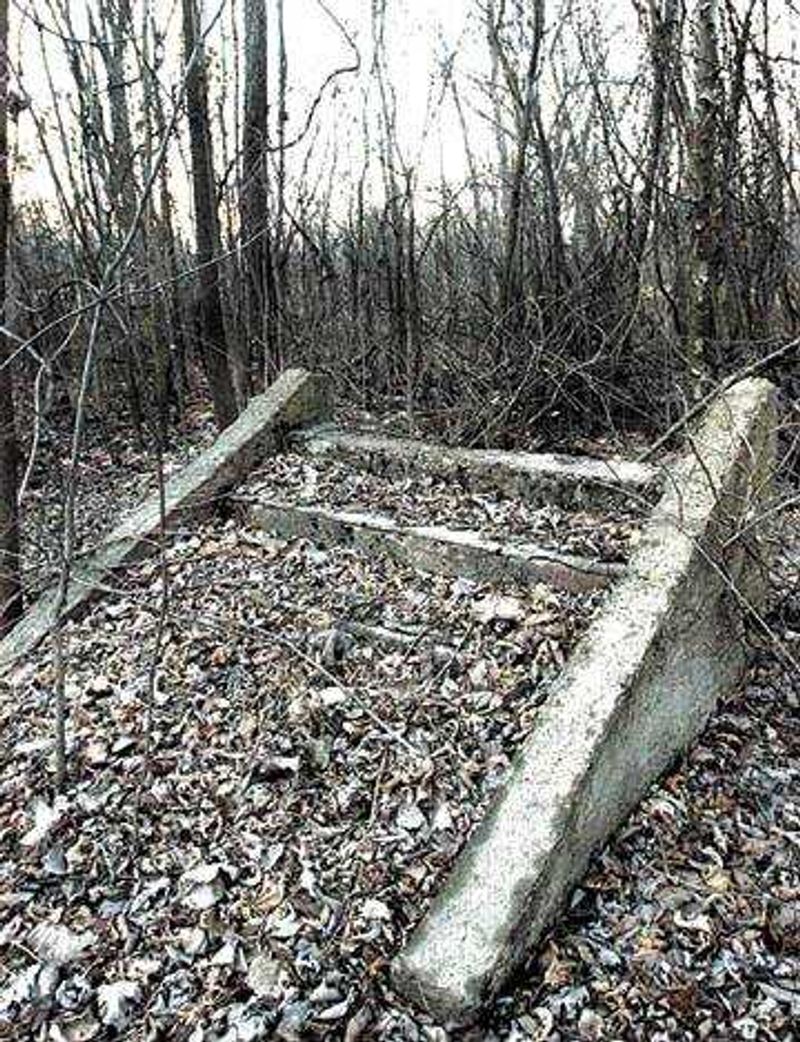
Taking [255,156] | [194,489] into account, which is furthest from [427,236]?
[194,489]

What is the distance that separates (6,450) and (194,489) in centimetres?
85

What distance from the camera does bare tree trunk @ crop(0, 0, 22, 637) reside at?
400 cm

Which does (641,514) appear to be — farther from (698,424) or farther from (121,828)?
(121,828)

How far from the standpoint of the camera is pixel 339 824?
2621 millimetres

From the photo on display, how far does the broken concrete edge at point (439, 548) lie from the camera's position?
10.5 ft

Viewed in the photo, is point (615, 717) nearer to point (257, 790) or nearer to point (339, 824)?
point (339, 824)

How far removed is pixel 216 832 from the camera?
2654 millimetres

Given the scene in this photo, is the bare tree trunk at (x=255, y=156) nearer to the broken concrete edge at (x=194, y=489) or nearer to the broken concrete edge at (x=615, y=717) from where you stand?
the broken concrete edge at (x=194, y=489)

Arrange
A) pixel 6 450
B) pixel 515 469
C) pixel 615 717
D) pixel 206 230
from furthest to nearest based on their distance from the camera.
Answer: pixel 206 230 < pixel 6 450 < pixel 515 469 < pixel 615 717

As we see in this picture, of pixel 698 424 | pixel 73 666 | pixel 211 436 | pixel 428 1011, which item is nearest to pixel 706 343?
pixel 698 424

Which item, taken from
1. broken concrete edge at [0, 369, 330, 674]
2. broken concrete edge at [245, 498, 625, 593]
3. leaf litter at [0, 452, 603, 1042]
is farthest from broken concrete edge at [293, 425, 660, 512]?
leaf litter at [0, 452, 603, 1042]

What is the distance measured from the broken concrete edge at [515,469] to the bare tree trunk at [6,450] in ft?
4.41

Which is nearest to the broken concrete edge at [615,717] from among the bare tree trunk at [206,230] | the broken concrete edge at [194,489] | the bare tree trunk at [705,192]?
the bare tree trunk at [705,192]

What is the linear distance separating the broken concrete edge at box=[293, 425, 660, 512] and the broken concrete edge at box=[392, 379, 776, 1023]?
245mm
